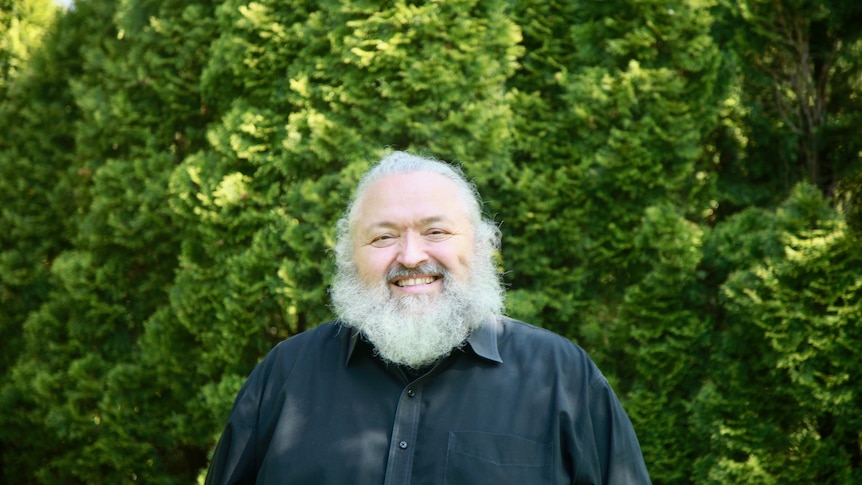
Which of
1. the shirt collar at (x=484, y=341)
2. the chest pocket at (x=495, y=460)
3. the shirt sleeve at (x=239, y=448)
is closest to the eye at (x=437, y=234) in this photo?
the shirt collar at (x=484, y=341)

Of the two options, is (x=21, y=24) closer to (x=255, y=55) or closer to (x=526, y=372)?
(x=255, y=55)

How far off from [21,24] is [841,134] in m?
6.65

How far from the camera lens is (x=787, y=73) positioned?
418 centimetres

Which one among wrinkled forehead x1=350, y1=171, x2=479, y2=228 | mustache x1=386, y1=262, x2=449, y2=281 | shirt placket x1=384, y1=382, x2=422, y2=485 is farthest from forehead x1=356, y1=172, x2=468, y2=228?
shirt placket x1=384, y1=382, x2=422, y2=485

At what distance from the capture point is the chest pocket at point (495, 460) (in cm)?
229

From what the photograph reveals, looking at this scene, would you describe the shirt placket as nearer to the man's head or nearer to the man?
the man

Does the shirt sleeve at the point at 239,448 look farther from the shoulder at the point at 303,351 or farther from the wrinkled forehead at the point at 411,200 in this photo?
the wrinkled forehead at the point at 411,200

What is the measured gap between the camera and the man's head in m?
2.52

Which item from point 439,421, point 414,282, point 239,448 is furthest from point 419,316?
point 239,448

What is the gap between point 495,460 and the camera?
232cm

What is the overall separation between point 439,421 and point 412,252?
0.54 meters

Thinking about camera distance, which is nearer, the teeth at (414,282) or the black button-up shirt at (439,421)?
the black button-up shirt at (439,421)

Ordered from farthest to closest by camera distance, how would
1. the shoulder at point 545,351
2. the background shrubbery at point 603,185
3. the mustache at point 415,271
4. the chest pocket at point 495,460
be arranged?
1. the background shrubbery at point 603,185
2. the mustache at point 415,271
3. the shoulder at point 545,351
4. the chest pocket at point 495,460

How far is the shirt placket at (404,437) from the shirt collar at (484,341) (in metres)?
0.23
